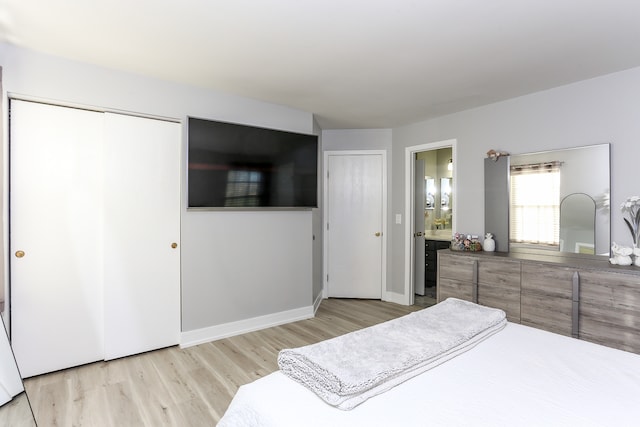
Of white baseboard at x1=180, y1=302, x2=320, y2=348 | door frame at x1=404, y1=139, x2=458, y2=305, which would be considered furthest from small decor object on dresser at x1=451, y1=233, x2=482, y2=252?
white baseboard at x1=180, y1=302, x2=320, y2=348

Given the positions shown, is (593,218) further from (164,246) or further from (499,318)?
(164,246)

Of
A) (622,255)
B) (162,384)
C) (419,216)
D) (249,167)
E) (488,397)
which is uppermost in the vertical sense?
(249,167)

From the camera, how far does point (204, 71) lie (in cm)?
281

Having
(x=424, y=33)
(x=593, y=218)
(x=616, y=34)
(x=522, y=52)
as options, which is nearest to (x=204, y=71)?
(x=424, y=33)

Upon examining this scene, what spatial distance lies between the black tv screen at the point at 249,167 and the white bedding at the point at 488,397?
7.27ft

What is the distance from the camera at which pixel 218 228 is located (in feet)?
10.9

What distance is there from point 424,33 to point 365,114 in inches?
72.1

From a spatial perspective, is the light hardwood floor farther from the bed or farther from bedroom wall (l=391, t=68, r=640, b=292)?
bedroom wall (l=391, t=68, r=640, b=292)

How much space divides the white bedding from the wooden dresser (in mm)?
1237

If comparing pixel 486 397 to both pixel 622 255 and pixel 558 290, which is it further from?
pixel 622 255

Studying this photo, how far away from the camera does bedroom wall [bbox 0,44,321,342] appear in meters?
2.56

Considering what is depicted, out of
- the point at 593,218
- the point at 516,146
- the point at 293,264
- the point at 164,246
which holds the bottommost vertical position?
the point at 293,264

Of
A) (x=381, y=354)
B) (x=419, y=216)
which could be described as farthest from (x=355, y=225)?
(x=381, y=354)

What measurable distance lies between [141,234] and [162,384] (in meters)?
1.25
